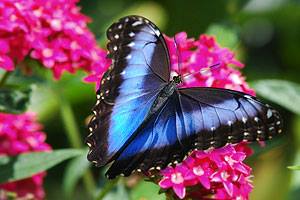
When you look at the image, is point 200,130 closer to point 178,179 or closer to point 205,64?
point 178,179

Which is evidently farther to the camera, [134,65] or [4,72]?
[4,72]

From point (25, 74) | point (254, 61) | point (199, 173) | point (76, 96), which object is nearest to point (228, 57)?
point (199, 173)

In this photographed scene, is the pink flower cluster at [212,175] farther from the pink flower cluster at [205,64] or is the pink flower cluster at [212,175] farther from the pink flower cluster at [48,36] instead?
the pink flower cluster at [48,36]

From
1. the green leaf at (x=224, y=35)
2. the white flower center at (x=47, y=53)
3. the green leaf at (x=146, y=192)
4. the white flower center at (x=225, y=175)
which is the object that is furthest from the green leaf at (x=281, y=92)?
the white flower center at (x=47, y=53)

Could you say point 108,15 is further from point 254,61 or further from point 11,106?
point 11,106

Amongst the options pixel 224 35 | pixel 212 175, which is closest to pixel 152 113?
pixel 212 175

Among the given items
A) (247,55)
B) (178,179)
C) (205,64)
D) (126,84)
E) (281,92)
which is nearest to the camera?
(178,179)

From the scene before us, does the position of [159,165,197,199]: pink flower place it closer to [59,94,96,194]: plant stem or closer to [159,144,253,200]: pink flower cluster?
[159,144,253,200]: pink flower cluster
